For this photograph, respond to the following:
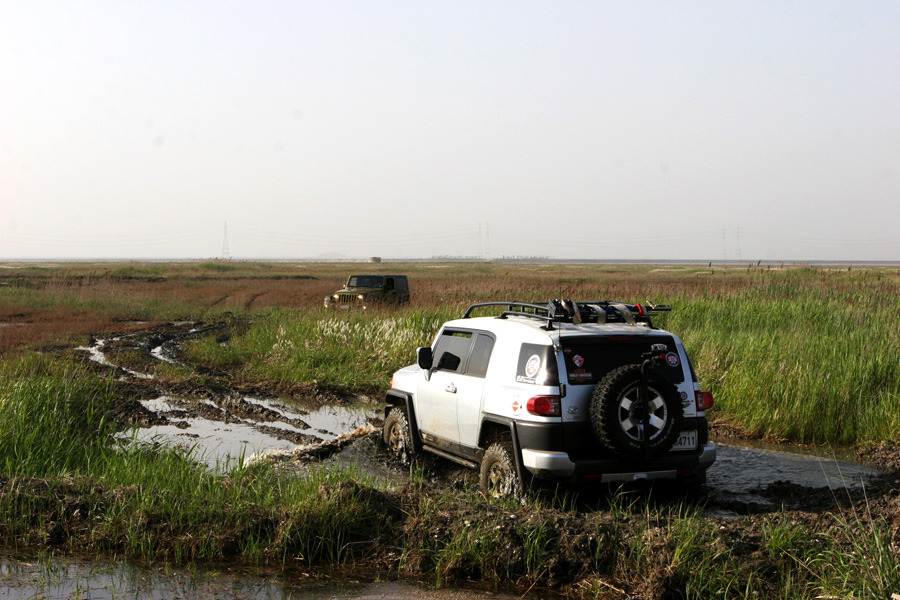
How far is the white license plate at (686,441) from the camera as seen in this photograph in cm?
766

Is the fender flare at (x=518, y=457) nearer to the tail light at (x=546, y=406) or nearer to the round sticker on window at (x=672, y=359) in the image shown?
the tail light at (x=546, y=406)

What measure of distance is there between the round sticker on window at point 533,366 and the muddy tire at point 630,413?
0.56 metres

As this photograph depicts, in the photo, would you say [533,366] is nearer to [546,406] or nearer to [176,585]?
[546,406]

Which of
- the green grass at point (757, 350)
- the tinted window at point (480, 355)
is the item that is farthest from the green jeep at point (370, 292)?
the tinted window at point (480, 355)

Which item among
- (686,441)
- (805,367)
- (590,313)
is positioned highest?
(590,313)

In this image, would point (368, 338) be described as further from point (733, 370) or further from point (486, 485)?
point (486, 485)

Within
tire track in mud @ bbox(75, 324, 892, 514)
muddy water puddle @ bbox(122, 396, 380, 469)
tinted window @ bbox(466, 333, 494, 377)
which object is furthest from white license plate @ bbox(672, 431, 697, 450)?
muddy water puddle @ bbox(122, 396, 380, 469)

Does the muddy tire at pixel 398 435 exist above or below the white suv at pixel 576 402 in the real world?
below

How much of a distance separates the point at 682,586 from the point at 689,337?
10162 millimetres

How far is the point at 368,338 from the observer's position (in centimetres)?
1848

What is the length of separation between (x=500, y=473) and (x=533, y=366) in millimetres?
1038

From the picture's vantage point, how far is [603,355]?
7.57m

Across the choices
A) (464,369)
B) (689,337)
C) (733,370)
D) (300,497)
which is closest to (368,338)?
(689,337)

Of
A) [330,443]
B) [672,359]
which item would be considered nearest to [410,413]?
[330,443]
